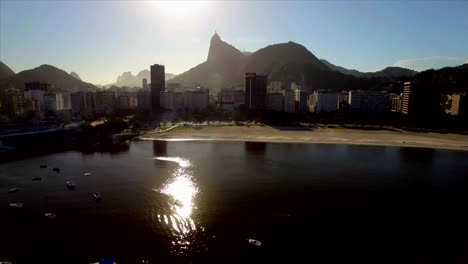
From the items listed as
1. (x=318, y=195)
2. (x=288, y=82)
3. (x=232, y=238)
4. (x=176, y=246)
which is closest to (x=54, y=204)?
(x=176, y=246)

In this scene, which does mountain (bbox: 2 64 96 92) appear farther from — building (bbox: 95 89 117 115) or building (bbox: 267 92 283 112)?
building (bbox: 267 92 283 112)

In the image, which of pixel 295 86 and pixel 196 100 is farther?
pixel 295 86

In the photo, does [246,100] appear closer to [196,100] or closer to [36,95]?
[196,100]

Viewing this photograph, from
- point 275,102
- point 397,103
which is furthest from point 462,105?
point 275,102

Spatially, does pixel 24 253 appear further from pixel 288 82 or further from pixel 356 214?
pixel 288 82

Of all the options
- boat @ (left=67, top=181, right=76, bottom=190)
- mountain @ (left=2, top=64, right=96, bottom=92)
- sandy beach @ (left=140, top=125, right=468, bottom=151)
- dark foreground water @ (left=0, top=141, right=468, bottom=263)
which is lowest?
dark foreground water @ (left=0, top=141, right=468, bottom=263)

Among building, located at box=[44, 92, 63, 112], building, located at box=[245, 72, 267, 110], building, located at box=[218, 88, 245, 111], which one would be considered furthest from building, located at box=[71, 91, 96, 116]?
building, located at box=[245, 72, 267, 110]

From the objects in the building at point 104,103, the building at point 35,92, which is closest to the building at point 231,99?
the building at point 104,103
